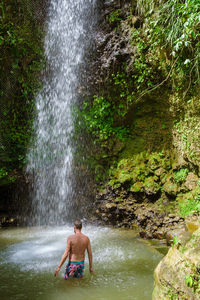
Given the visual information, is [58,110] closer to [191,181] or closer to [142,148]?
[142,148]

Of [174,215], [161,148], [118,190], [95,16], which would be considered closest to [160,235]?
[174,215]

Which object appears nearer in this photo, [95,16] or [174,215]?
[174,215]

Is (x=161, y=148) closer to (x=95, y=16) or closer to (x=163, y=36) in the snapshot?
(x=163, y=36)

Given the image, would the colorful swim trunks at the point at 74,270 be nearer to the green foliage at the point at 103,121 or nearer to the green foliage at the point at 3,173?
the green foliage at the point at 103,121

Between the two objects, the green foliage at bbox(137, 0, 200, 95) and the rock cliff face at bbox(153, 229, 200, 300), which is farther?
the green foliage at bbox(137, 0, 200, 95)

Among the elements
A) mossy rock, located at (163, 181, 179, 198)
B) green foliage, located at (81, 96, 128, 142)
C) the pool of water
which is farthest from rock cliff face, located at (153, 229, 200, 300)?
green foliage, located at (81, 96, 128, 142)

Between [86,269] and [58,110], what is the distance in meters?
6.15

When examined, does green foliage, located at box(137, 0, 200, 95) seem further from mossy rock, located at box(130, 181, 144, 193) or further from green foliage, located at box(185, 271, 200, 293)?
green foliage, located at box(185, 271, 200, 293)

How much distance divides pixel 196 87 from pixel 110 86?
2.84 metres

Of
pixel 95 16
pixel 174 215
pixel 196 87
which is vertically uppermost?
pixel 95 16

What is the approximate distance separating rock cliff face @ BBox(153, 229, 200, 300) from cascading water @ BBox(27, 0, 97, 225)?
18.7ft

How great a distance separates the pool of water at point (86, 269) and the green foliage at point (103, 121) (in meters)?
A: 3.19

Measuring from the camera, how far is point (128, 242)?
219 inches

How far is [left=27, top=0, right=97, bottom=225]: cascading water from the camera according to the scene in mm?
8336
